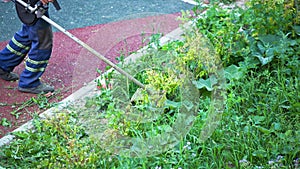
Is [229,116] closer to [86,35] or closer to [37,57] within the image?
[37,57]

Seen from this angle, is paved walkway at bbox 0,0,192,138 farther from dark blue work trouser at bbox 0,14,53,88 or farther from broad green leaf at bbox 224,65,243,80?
broad green leaf at bbox 224,65,243,80

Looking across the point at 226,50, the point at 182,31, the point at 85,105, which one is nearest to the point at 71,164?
the point at 85,105

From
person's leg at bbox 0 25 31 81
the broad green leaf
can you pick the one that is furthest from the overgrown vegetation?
person's leg at bbox 0 25 31 81

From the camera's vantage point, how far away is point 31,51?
453cm

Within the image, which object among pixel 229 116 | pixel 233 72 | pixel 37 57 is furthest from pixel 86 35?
pixel 229 116

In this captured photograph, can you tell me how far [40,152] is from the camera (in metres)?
3.90

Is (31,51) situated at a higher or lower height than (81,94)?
higher

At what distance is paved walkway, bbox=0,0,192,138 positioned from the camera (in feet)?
15.0

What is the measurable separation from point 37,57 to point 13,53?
0.34 m

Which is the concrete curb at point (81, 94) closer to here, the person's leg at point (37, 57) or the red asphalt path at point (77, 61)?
the red asphalt path at point (77, 61)

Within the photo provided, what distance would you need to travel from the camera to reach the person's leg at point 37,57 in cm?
443

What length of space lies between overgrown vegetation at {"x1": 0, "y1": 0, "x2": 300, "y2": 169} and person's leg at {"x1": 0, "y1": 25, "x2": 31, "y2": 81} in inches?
27.4

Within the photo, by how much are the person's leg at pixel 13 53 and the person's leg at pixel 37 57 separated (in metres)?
0.15

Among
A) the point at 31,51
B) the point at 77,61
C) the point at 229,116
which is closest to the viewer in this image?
the point at 229,116
